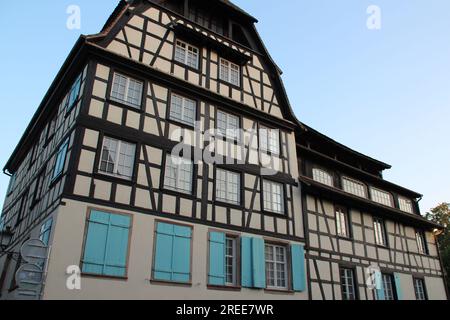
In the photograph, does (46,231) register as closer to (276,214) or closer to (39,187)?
(39,187)

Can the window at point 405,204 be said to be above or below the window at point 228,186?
above

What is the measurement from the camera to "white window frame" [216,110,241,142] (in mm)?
14963

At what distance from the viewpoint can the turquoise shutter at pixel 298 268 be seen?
1404cm

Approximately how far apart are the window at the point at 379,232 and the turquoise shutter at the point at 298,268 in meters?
5.54

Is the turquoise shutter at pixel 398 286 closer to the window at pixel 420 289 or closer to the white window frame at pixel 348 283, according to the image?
the window at pixel 420 289

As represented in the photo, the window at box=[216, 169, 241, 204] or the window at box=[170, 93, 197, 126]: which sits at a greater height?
the window at box=[170, 93, 197, 126]

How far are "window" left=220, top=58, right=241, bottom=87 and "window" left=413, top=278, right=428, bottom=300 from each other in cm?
1262

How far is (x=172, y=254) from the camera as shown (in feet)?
38.7

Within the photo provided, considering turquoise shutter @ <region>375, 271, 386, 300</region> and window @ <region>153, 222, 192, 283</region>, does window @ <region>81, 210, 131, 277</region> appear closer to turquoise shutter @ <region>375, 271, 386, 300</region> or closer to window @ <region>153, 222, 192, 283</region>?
window @ <region>153, 222, 192, 283</region>

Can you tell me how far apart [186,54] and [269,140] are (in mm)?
4672

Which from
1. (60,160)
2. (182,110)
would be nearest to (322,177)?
(182,110)

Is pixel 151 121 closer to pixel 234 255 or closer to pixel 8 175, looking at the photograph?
pixel 234 255

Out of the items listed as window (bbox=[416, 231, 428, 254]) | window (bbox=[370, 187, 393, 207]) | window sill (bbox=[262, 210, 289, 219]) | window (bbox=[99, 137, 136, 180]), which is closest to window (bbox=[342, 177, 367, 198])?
window (bbox=[370, 187, 393, 207])

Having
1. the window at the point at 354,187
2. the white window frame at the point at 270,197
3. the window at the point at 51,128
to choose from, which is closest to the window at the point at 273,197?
the white window frame at the point at 270,197
